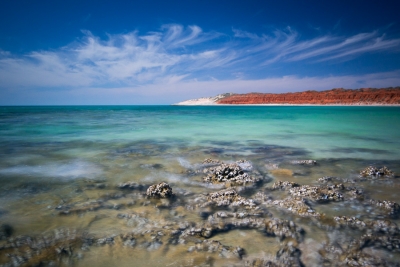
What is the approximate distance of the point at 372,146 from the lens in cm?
1084

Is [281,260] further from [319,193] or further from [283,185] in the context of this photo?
[283,185]

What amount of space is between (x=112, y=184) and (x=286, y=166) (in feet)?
18.0

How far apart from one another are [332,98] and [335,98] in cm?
193

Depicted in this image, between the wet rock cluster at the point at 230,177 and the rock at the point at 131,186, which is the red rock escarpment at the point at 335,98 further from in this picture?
the rock at the point at 131,186

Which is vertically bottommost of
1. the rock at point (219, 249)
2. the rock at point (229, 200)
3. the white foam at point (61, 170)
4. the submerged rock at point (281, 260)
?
the submerged rock at point (281, 260)

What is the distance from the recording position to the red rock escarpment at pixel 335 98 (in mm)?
91275

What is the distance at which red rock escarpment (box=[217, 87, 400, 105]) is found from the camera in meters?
91.3

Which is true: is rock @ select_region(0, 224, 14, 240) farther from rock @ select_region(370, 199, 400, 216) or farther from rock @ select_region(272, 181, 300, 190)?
rock @ select_region(370, 199, 400, 216)

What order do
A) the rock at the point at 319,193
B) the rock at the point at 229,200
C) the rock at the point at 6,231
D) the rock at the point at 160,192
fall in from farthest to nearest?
the rock at the point at 160,192, the rock at the point at 319,193, the rock at the point at 229,200, the rock at the point at 6,231

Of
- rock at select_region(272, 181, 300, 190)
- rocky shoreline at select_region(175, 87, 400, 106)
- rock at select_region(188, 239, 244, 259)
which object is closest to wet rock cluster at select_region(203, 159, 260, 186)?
rock at select_region(272, 181, 300, 190)

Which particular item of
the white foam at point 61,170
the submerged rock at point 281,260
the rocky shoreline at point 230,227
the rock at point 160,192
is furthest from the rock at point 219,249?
the white foam at point 61,170

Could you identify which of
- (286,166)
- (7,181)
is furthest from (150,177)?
(286,166)

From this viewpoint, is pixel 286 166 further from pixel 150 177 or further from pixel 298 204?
pixel 150 177

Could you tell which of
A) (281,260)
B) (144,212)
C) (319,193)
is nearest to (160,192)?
(144,212)
